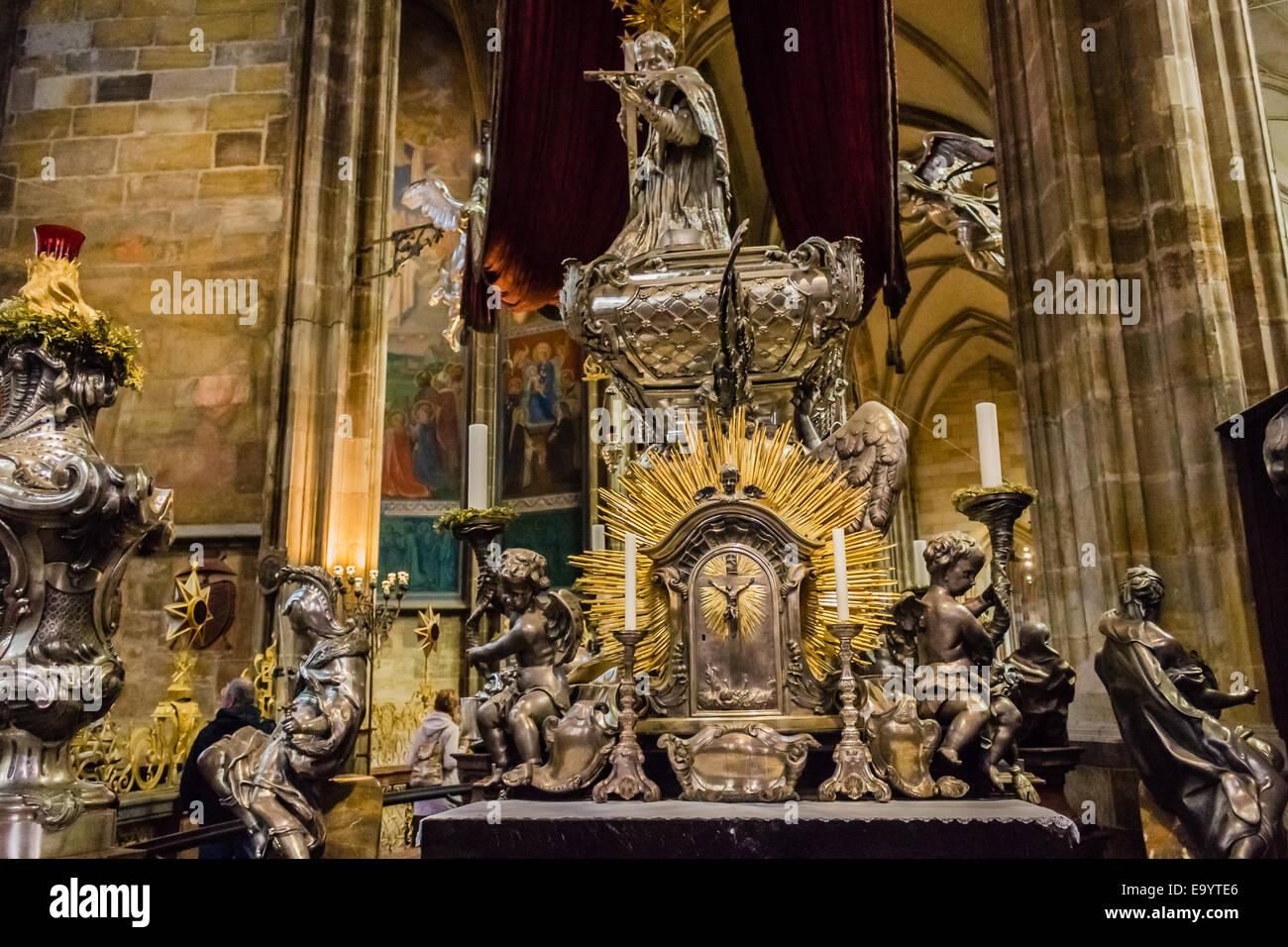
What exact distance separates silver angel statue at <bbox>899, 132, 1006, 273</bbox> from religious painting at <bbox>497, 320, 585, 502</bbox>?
14.2 feet

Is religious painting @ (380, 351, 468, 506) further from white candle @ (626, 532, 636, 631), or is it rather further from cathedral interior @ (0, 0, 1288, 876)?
white candle @ (626, 532, 636, 631)

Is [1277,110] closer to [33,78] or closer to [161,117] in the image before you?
[161,117]

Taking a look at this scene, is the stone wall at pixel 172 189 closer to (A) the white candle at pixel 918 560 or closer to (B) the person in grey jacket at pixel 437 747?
(B) the person in grey jacket at pixel 437 747

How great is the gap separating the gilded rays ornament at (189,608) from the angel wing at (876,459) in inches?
199

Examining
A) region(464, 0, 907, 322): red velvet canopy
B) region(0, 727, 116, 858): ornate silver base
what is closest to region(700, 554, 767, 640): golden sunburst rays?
region(0, 727, 116, 858): ornate silver base

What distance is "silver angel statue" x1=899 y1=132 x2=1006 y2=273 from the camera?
10.2m

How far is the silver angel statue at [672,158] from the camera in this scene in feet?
13.5

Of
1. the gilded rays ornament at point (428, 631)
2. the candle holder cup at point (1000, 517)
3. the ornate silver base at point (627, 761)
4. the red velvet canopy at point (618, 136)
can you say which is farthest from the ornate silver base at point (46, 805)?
the gilded rays ornament at point (428, 631)

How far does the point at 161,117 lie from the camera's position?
7.95 meters

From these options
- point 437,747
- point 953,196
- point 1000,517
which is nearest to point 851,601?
point 1000,517

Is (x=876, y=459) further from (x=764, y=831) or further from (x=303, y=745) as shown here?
(x=303, y=745)

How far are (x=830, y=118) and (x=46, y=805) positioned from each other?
14.8 ft
